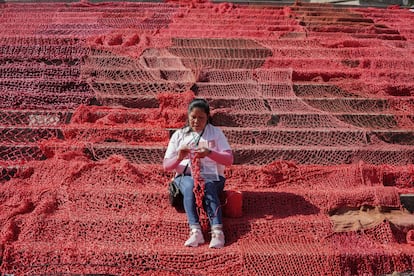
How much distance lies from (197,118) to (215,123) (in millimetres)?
998

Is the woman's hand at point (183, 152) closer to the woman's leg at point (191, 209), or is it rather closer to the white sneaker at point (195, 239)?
the woman's leg at point (191, 209)

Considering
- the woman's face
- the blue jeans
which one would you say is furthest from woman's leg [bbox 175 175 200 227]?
the woman's face

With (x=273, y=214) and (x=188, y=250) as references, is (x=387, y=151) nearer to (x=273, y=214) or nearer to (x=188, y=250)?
(x=273, y=214)

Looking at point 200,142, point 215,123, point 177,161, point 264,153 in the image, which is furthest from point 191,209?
point 215,123

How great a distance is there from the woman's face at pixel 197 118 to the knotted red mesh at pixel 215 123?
0.48 metres

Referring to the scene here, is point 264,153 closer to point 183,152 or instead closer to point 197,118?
point 197,118

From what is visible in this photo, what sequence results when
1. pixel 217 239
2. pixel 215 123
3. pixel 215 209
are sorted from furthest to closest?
pixel 215 123 → pixel 215 209 → pixel 217 239

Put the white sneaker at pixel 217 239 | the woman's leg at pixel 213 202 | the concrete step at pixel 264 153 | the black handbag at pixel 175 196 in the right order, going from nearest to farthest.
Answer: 1. the white sneaker at pixel 217 239
2. the woman's leg at pixel 213 202
3. the black handbag at pixel 175 196
4. the concrete step at pixel 264 153

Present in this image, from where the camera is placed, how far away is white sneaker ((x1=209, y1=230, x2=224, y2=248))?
8.07ft

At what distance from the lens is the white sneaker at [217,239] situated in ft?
8.07

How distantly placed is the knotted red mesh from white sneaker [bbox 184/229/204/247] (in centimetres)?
8

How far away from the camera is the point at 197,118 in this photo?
2811mm

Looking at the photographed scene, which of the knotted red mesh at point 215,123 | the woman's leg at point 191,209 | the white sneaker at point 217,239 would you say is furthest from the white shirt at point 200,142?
the white sneaker at point 217,239

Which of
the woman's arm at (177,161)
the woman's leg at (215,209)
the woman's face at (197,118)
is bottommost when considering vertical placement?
the woman's leg at (215,209)
